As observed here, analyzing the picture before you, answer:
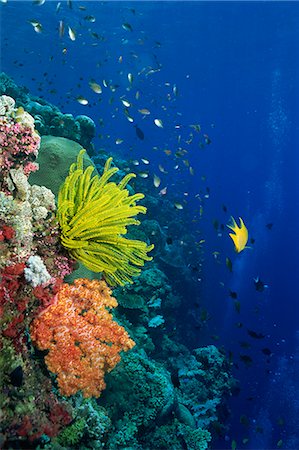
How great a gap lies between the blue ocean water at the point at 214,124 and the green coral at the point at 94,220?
5.68 metres

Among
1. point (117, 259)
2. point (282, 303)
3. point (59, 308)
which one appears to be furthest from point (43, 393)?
point (282, 303)

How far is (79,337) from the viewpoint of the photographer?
3.68m

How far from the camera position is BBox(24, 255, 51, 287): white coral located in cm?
333

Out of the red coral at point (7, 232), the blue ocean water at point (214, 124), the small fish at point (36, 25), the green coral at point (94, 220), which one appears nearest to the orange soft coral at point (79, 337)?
the green coral at point (94, 220)

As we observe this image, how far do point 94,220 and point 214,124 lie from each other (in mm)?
40302

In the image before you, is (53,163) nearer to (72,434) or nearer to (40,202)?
(40,202)

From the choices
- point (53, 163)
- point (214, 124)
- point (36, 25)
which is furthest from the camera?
point (214, 124)

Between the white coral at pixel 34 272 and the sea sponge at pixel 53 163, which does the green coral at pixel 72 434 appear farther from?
the sea sponge at pixel 53 163

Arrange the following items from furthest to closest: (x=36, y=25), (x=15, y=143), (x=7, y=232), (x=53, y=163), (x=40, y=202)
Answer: (x=36, y=25) → (x=53, y=163) → (x=40, y=202) → (x=15, y=143) → (x=7, y=232)

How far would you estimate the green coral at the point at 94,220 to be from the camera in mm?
3830

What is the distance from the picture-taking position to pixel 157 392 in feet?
23.4

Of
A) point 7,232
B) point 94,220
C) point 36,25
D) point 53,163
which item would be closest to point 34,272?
point 7,232

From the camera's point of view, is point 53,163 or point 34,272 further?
point 53,163

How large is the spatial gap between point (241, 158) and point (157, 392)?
110 m
